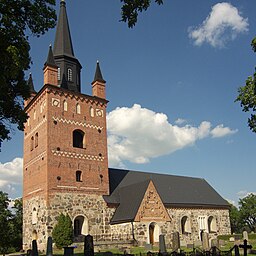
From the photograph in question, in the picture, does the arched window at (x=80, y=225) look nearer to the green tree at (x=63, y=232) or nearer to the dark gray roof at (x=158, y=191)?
the green tree at (x=63, y=232)

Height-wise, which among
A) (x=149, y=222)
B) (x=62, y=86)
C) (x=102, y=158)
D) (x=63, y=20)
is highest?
(x=63, y=20)

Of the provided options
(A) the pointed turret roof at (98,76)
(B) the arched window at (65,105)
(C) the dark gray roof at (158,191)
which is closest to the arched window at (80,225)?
(C) the dark gray roof at (158,191)

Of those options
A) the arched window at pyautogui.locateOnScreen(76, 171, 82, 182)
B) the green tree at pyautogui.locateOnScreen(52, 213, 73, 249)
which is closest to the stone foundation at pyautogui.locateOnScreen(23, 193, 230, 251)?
the green tree at pyautogui.locateOnScreen(52, 213, 73, 249)

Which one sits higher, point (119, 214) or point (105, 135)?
point (105, 135)

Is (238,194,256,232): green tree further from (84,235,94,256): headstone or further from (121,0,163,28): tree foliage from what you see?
(121,0,163,28): tree foliage

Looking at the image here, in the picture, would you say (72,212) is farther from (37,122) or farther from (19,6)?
(19,6)

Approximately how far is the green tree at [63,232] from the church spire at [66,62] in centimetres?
1286

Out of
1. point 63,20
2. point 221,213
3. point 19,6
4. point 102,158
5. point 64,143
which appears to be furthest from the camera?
point 221,213

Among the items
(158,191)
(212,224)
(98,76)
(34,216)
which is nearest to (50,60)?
(98,76)

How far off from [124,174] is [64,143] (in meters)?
10.2

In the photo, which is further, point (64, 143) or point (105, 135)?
point (105, 135)

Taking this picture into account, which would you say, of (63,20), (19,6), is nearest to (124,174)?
(63,20)

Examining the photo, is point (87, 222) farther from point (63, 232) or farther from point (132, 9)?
point (132, 9)

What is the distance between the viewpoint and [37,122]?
1361 inches
